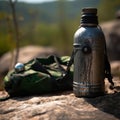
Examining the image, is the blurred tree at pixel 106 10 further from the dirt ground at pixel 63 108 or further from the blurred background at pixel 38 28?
the dirt ground at pixel 63 108

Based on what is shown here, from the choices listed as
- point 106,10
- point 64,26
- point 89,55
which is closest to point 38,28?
point 64,26

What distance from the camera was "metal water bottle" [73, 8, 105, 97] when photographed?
368cm

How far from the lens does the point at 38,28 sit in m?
35.5

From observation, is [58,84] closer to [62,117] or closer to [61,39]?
[62,117]

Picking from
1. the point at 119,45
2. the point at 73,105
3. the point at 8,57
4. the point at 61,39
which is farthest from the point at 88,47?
the point at 61,39

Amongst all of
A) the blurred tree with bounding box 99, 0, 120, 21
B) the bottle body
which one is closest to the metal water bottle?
the bottle body

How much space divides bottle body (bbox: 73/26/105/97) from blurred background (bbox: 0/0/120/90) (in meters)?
3.21

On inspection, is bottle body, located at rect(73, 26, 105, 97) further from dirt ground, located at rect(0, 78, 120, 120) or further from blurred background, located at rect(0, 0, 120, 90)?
blurred background, located at rect(0, 0, 120, 90)

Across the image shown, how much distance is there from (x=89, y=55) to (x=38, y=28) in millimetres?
31985

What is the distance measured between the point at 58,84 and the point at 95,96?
536 mm

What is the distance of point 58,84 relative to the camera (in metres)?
4.16

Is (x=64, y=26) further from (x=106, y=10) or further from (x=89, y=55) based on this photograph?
(x=89, y=55)

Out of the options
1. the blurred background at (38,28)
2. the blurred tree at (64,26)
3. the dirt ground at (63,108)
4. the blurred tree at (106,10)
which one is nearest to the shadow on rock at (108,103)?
the dirt ground at (63,108)

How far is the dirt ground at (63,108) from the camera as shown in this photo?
336 cm
